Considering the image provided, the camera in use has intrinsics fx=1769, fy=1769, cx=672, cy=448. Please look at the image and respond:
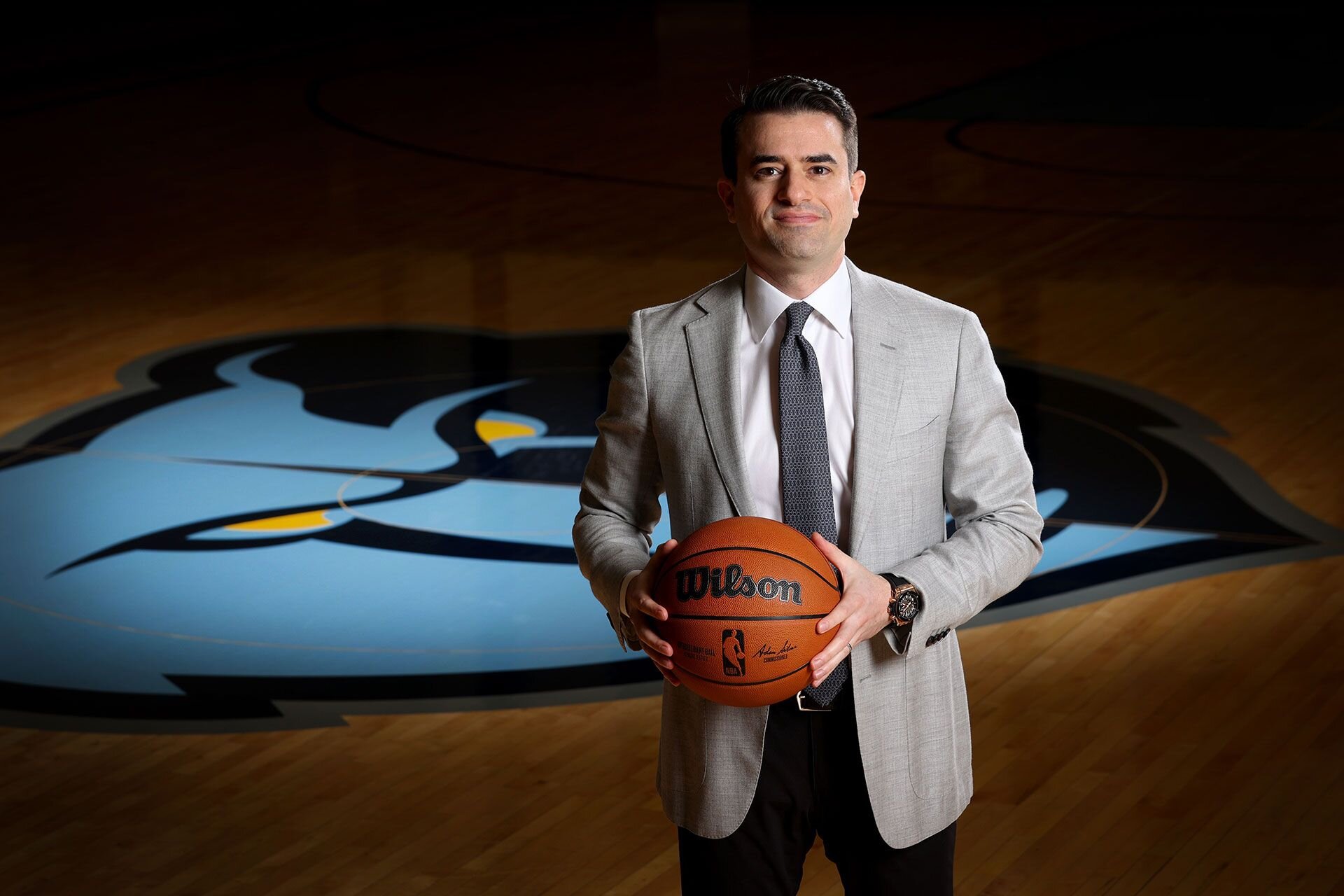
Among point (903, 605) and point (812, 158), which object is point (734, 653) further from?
point (812, 158)

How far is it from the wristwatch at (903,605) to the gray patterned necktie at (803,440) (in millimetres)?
105

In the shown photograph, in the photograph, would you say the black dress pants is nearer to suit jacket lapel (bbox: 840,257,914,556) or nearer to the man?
the man

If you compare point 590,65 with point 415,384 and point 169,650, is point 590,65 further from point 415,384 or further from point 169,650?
point 169,650

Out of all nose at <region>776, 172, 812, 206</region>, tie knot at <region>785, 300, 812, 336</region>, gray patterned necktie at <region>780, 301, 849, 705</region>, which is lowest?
gray patterned necktie at <region>780, 301, 849, 705</region>

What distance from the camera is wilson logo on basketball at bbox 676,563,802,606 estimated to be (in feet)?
7.45

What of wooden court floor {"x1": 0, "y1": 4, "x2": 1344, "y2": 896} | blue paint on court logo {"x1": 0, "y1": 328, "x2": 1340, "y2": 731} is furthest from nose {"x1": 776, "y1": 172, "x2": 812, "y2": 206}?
blue paint on court logo {"x1": 0, "y1": 328, "x2": 1340, "y2": 731}

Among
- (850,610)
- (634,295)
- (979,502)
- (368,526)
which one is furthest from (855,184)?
(634,295)

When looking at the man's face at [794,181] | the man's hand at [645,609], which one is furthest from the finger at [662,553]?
the man's face at [794,181]

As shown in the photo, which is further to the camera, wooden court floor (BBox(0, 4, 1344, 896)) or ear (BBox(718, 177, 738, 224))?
wooden court floor (BBox(0, 4, 1344, 896))

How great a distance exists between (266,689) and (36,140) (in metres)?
9.08

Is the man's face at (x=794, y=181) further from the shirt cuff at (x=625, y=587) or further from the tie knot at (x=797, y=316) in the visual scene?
the shirt cuff at (x=625, y=587)

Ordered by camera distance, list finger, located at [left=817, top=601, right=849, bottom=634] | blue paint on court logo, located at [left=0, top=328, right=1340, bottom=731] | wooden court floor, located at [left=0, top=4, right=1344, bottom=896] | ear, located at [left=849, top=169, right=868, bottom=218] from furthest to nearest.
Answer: blue paint on court logo, located at [left=0, top=328, right=1340, bottom=731], wooden court floor, located at [left=0, top=4, right=1344, bottom=896], ear, located at [left=849, top=169, right=868, bottom=218], finger, located at [left=817, top=601, right=849, bottom=634]

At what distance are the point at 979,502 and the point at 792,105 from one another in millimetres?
584

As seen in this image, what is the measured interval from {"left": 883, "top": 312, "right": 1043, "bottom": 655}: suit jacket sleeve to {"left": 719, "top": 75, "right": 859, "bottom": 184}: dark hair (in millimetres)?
298
